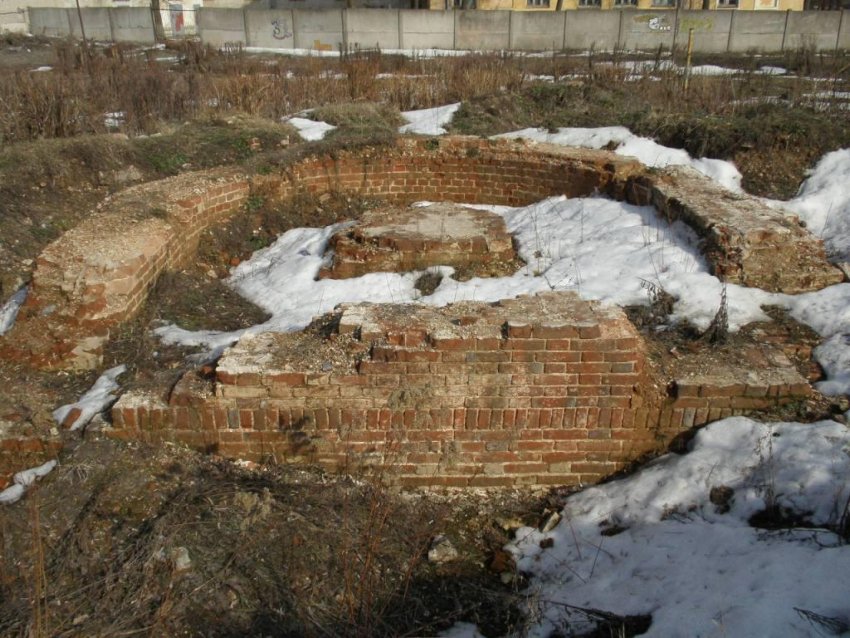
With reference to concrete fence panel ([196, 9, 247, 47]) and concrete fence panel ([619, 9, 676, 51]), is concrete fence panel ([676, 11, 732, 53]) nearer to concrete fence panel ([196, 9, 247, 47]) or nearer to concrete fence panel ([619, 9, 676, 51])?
Result: concrete fence panel ([619, 9, 676, 51])

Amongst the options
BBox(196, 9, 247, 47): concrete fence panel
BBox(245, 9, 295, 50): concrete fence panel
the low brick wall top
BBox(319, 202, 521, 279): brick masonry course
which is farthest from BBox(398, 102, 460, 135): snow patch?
BBox(196, 9, 247, 47): concrete fence panel

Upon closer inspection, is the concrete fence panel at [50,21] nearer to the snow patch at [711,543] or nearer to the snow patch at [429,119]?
the snow patch at [429,119]

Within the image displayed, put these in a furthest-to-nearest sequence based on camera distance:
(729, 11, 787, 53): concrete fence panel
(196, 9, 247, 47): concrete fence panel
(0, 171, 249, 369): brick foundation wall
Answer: (196, 9, 247, 47): concrete fence panel
(729, 11, 787, 53): concrete fence panel
(0, 171, 249, 369): brick foundation wall

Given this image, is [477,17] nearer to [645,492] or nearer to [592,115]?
[592,115]

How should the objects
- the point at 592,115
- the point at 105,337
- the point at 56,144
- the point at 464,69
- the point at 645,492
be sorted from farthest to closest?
the point at 464,69, the point at 592,115, the point at 56,144, the point at 105,337, the point at 645,492

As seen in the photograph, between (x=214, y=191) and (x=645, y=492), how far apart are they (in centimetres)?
549

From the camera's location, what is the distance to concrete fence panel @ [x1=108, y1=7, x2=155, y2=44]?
27.3 meters

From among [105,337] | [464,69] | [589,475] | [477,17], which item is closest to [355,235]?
[105,337]

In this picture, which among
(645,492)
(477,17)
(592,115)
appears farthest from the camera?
(477,17)

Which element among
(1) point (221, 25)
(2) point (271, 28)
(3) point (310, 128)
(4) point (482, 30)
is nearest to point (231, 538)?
(3) point (310, 128)

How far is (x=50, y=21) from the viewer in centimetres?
2947

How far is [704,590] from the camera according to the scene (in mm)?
2771

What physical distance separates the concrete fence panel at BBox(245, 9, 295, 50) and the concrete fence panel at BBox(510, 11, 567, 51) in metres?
8.55

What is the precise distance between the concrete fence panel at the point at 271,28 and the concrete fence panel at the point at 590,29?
414 inches
